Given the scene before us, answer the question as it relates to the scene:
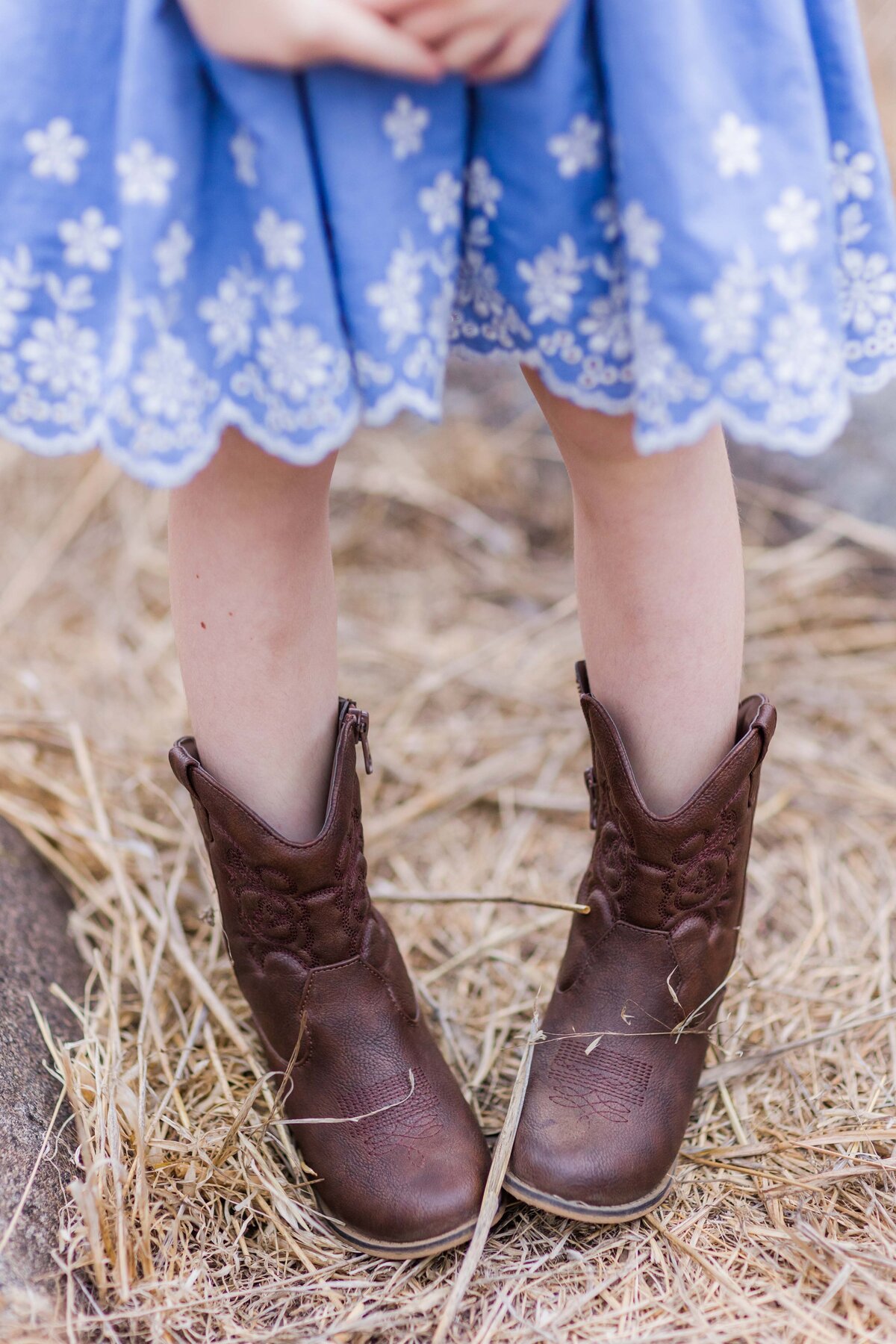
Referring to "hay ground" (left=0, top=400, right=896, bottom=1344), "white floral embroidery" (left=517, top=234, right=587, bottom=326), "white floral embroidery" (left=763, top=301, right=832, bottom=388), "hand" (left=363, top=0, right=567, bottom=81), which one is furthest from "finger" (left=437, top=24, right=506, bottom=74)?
"hay ground" (left=0, top=400, right=896, bottom=1344)

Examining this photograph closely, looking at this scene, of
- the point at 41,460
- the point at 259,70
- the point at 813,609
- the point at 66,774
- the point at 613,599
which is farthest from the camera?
the point at 41,460

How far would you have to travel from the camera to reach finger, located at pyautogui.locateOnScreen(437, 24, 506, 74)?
549 mm

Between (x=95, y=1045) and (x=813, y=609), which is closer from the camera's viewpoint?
(x=95, y=1045)

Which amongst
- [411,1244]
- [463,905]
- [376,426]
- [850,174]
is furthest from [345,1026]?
[850,174]

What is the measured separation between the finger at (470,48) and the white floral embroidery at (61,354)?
0.25m

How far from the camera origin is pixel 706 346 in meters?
0.56

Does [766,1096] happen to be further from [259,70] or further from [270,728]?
[259,70]

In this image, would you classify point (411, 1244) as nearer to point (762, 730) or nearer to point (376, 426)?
point (762, 730)

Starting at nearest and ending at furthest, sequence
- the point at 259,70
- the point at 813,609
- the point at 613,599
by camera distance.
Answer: the point at 259,70 → the point at 613,599 → the point at 813,609

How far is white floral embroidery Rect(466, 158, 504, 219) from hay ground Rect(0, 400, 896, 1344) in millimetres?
611

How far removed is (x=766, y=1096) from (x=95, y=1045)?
59 centimetres

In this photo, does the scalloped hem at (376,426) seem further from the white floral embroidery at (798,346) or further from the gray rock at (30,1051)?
the gray rock at (30,1051)

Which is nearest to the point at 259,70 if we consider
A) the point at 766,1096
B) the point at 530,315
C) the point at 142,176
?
the point at 142,176

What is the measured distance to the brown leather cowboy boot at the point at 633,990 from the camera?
0.80m
